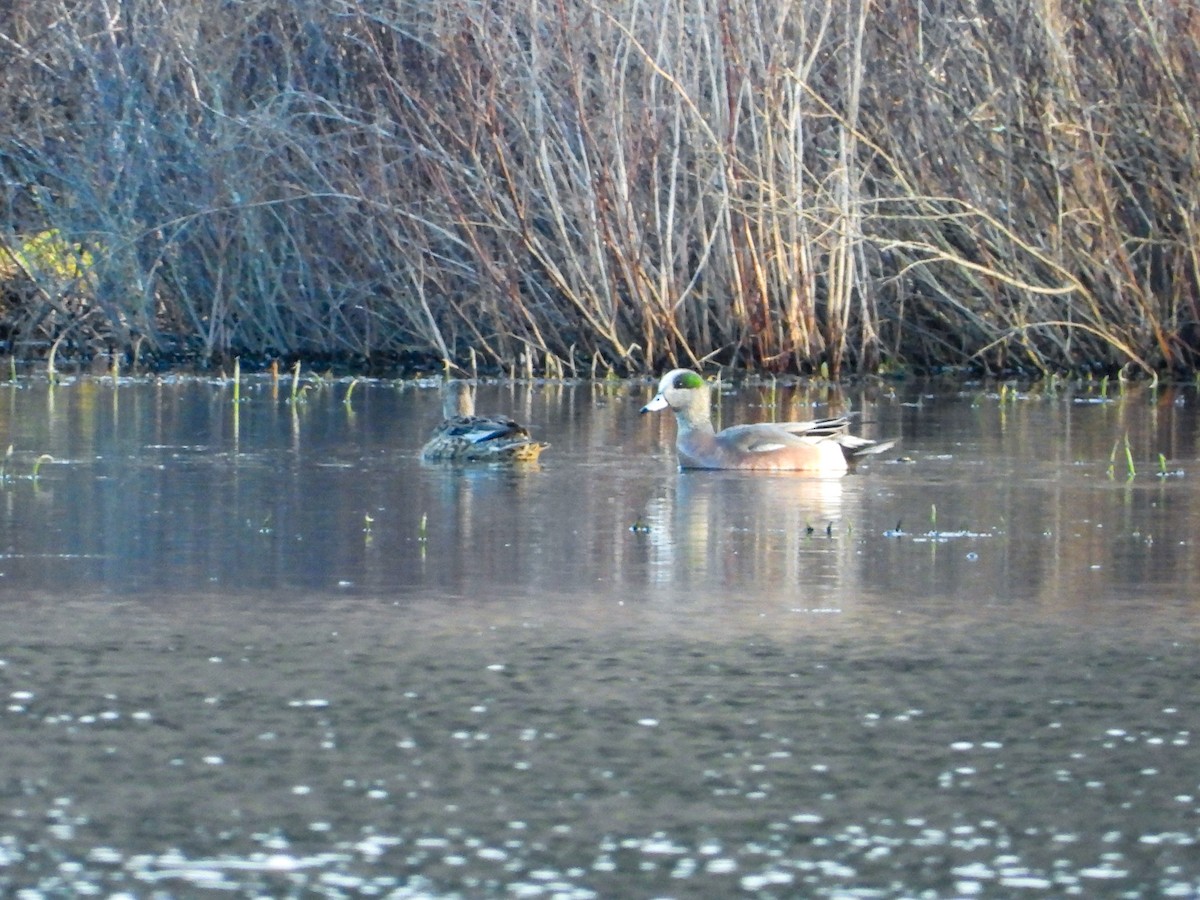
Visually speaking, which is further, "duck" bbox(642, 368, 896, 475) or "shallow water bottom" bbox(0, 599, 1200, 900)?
"duck" bbox(642, 368, 896, 475)

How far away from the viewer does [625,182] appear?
18266 mm

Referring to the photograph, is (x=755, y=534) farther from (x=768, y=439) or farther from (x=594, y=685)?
(x=594, y=685)

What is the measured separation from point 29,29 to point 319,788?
18.8 metres

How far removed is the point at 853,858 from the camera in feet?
14.2

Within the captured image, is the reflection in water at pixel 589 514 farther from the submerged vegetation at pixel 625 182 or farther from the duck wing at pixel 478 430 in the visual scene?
the submerged vegetation at pixel 625 182

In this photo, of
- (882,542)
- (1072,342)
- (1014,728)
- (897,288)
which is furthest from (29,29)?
(1014,728)

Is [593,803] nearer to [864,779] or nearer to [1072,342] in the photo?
[864,779]

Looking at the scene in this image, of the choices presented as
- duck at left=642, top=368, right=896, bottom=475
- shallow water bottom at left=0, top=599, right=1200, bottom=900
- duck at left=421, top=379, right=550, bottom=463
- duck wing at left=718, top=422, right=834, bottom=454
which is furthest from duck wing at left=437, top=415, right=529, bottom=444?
shallow water bottom at left=0, top=599, right=1200, bottom=900

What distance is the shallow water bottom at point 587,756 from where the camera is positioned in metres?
4.27

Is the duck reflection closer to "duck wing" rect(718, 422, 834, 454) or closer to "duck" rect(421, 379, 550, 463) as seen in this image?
"duck wing" rect(718, 422, 834, 454)

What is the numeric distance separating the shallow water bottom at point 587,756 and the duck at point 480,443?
4.56 meters

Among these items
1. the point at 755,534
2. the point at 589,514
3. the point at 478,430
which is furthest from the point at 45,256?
the point at 755,534

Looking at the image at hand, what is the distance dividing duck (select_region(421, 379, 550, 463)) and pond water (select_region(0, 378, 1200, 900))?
46 cm

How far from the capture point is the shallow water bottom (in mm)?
4266
